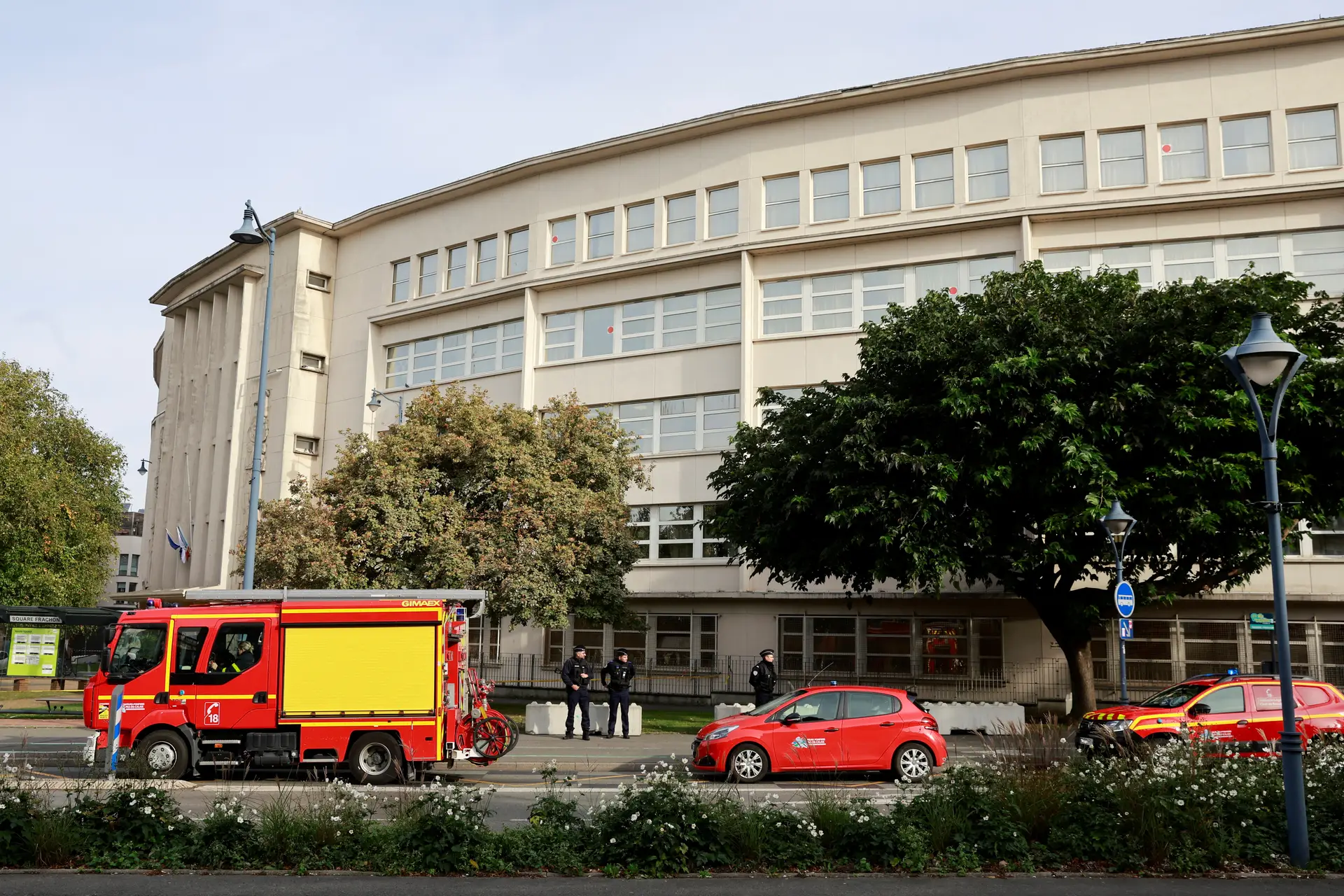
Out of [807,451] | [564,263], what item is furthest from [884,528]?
[564,263]

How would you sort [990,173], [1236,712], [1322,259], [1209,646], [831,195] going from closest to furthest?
[1236,712] → [1322,259] → [1209,646] → [990,173] → [831,195]

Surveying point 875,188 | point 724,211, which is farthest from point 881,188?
point 724,211

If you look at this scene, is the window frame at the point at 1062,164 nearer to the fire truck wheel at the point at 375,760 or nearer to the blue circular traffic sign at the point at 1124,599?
the blue circular traffic sign at the point at 1124,599

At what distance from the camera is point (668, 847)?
8.76 metres

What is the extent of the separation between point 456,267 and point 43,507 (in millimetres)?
17012

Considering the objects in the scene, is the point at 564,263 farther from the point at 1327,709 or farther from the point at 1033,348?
the point at 1327,709

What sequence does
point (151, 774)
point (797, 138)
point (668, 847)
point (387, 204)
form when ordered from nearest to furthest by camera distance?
point (668, 847) < point (151, 774) < point (797, 138) < point (387, 204)

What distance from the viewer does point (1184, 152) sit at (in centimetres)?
3131

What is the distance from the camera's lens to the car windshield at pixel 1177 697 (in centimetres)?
1717

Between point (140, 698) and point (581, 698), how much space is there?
8.43 meters

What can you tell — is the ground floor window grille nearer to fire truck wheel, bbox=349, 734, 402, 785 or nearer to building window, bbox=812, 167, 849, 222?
building window, bbox=812, 167, 849, 222

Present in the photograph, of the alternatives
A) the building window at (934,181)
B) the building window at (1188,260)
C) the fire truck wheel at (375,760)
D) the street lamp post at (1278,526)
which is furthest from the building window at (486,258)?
the street lamp post at (1278,526)

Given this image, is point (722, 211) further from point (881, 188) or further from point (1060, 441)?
point (1060, 441)

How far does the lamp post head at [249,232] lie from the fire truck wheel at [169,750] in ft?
34.6
